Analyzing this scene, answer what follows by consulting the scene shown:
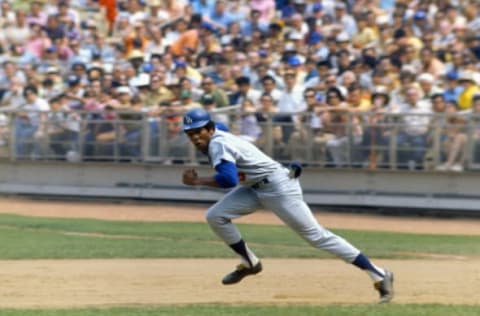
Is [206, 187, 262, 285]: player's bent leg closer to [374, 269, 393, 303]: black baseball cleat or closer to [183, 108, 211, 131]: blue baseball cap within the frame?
[183, 108, 211, 131]: blue baseball cap

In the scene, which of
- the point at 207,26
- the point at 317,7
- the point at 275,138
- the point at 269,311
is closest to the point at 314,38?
the point at 317,7

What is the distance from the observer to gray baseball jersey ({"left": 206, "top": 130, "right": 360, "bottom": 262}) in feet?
32.2

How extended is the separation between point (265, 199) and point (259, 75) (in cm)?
978

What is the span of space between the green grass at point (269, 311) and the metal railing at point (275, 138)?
8.08 meters

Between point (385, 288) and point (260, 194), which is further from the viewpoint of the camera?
point (260, 194)

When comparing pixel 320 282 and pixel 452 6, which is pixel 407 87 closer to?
pixel 452 6

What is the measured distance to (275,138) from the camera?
18328mm

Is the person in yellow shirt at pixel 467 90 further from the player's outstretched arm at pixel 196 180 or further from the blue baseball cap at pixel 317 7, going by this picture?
the player's outstretched arm at pixel 196 180

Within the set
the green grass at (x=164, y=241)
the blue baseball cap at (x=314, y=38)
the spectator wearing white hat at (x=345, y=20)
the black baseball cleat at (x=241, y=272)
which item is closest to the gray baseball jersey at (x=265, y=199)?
the black baseball cleat at (x=241, y=272)

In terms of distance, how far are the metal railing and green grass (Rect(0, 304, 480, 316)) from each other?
8.08 m

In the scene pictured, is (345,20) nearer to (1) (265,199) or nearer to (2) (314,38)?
(2) (314,38)

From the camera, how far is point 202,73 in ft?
67.8

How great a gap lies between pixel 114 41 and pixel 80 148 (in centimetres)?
377

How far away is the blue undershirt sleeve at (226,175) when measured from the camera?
9336 mm
